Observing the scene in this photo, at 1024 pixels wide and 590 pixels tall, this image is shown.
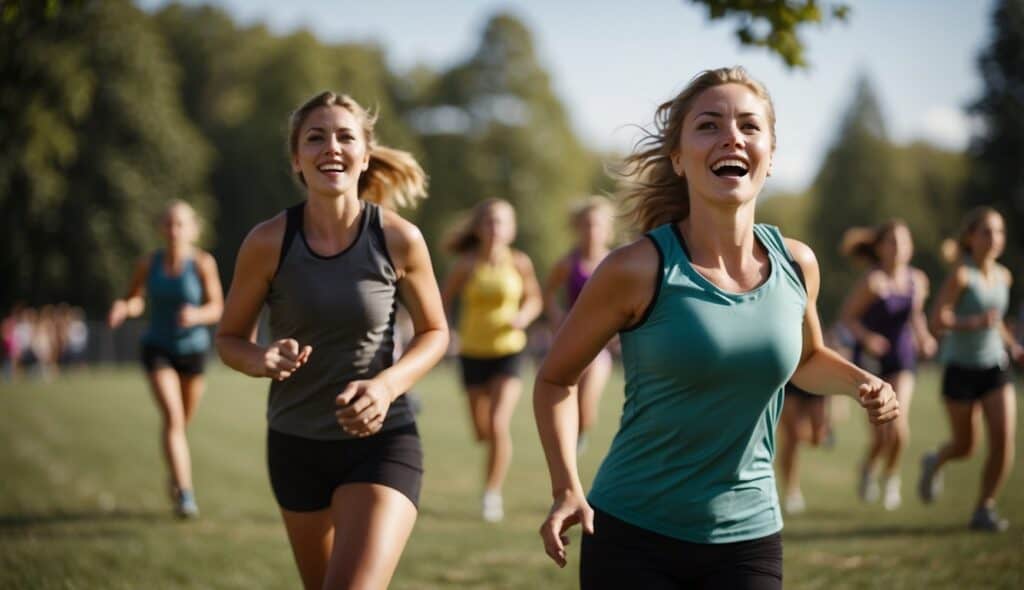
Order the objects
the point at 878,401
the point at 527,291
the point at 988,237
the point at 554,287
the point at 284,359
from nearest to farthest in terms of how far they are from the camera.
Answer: the point at 878,401 → the point at 284,359 → the point at 988,237 → the point at 554,287 → the point at 527,291

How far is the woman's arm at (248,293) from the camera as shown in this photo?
4109 millimetres

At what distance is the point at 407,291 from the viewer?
14.3 ft

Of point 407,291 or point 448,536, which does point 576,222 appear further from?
point 407,291

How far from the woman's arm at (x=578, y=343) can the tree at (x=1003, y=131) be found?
156 ft

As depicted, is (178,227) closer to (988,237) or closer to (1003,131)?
(988,237)

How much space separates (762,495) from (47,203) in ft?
137

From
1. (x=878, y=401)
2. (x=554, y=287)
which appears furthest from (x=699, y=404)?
(x=554, y=287)

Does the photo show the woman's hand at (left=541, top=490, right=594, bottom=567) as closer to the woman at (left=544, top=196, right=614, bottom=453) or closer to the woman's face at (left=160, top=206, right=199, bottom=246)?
the woman at (left=544, top=196, right=614, bottom=453)

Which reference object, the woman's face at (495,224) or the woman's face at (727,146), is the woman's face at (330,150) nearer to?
the woman's face at (727,146)

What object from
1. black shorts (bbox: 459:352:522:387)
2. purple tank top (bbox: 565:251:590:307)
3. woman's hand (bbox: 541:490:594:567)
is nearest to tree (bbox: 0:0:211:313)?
black shorts (bbox: 459:352:522:387)

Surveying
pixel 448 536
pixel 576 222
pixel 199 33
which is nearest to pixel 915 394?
pixel 576 222

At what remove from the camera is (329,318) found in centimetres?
414

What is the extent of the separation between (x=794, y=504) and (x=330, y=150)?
24.3 feet

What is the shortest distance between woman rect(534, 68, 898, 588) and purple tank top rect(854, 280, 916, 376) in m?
7.37
